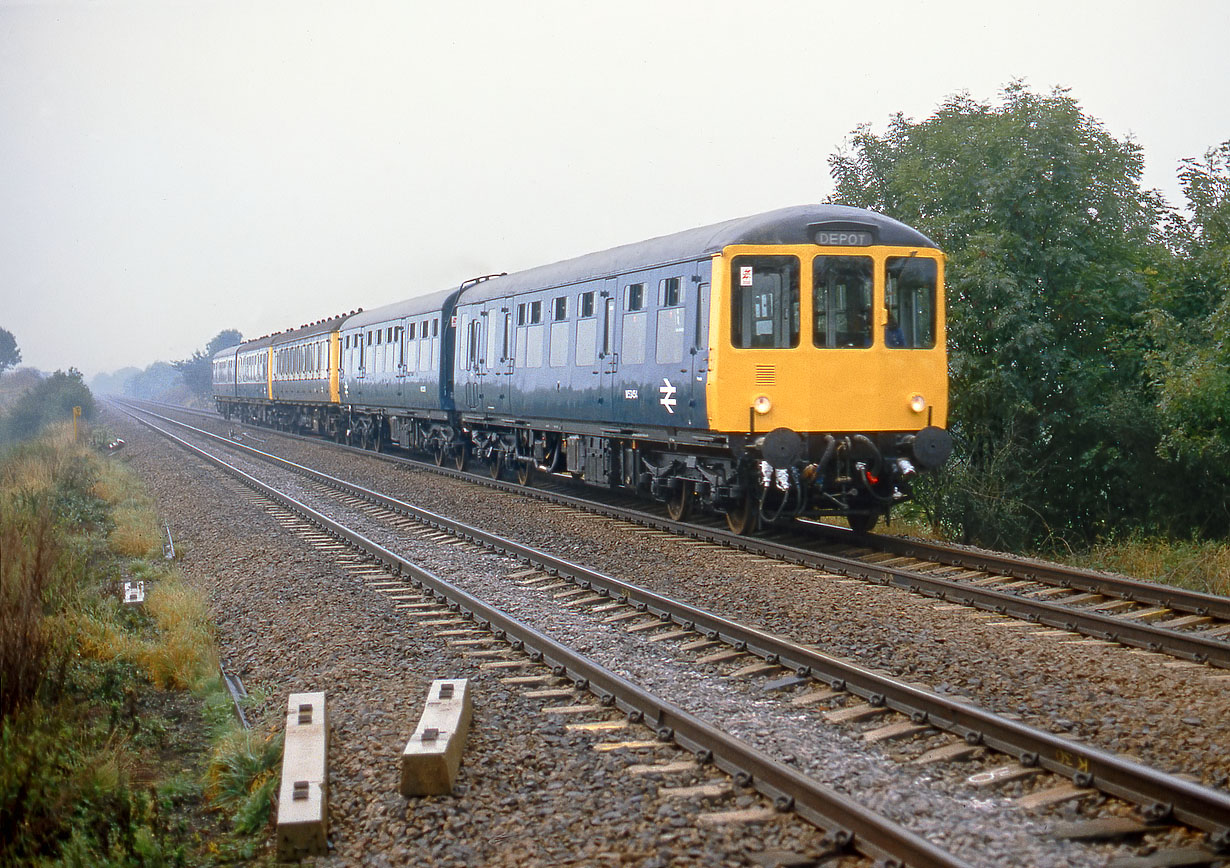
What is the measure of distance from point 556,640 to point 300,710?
2.10 m

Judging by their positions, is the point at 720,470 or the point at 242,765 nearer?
the point at 242,765

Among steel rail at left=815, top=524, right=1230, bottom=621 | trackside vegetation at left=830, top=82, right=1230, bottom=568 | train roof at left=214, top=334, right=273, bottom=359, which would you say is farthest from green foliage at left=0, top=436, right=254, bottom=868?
train roof at left=214, top=334, right=273, bottom=359

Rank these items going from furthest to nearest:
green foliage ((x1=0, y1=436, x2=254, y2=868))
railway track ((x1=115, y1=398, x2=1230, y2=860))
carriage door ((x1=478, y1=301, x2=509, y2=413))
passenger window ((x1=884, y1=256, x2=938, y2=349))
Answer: carriage door ((x1=478, y1=301, x2=509, y2=413)) < passenger window ((x1=884, y1=256, x2=938, y2=349)) < green foliage ((x1=0, y1=436, x2=254, y2=868)) < railway track ((x1=115, y1=398, x2=1230, y2=860))

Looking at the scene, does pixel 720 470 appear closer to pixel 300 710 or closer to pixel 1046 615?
pixel 1046 615

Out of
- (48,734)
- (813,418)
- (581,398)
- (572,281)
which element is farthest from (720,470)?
(48,734)

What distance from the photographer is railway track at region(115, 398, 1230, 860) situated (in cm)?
410

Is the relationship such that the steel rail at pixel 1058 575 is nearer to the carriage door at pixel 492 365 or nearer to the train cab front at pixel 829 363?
the train cab front at pixel 829 363

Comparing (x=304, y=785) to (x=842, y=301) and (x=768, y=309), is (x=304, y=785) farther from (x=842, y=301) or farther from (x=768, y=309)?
(x=842, y=301)

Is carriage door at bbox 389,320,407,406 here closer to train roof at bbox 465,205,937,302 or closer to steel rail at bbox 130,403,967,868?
train roof at bbox 465,205,937,302

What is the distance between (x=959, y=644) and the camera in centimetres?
700

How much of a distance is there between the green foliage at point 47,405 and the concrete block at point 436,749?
46.3m

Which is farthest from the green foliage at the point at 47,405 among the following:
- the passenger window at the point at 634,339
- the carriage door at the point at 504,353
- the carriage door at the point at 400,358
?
the passenger window at the point at 634,339

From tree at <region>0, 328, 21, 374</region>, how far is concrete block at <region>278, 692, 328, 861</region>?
9756cm

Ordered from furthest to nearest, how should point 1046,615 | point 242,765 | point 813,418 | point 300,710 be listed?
point 813,418 → point 1046,615 → point 300,710 → point 242,765
